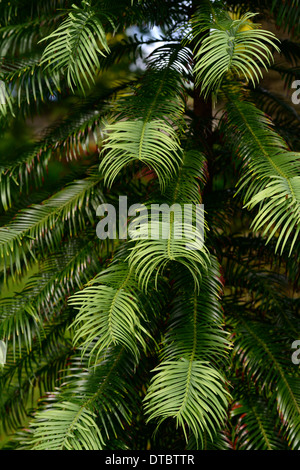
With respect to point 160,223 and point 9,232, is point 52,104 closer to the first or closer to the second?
point 9,232

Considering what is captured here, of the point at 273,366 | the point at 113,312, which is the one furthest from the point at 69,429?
the point at 273,366

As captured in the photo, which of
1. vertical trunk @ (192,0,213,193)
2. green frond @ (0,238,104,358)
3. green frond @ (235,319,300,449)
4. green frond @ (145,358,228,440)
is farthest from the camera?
vertical trunk @ (192,0,213,193)

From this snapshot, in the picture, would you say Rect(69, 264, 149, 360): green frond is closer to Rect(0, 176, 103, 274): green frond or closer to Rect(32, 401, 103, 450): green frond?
Rect(32, 401, 103, 450): green frond

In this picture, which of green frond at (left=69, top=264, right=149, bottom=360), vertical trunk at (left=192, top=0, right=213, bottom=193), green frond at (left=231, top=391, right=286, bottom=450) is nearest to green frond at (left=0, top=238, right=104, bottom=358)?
green frond at (left=69, top=264, right=149, bottom=360)

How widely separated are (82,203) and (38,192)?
37 cm

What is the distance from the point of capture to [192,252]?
34.8 inches

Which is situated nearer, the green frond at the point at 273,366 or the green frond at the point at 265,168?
the green frond at the point at 265,168

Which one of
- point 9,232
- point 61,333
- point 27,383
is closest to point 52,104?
point 9,232

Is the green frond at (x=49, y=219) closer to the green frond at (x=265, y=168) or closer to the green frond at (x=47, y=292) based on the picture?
the green frond at (x=47, y=292)

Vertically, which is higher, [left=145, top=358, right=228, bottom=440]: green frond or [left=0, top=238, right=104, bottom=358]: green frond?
[left=0, top=238, right=104, bottom=358]: green frond

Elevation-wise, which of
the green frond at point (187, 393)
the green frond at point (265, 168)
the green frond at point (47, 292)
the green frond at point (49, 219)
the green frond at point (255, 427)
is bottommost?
the green frond at point (255, 427)

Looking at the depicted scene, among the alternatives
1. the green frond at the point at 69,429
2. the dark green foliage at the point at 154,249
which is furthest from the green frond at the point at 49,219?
the green frond at the point at 69,429

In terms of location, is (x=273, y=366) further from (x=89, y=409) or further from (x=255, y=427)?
(x=89, y=409)

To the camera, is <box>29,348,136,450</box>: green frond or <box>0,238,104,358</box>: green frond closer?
<box>29,348,136,450</box>: green frond
